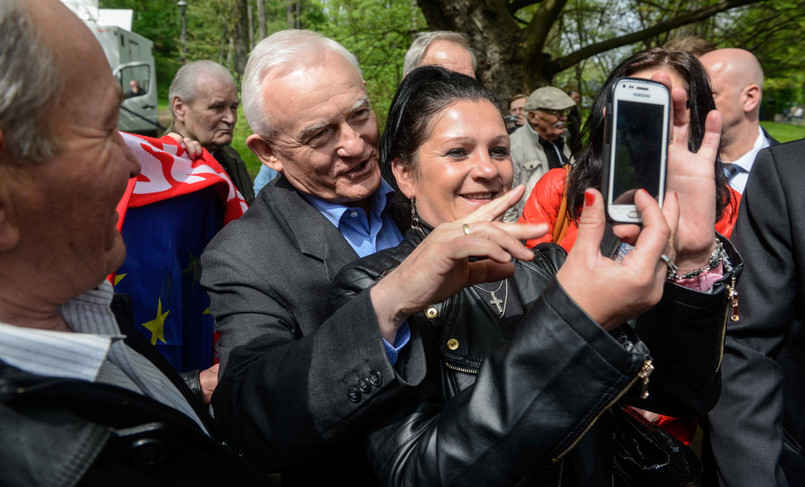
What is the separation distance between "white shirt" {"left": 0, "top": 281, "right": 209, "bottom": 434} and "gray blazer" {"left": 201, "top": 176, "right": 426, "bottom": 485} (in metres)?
0.18

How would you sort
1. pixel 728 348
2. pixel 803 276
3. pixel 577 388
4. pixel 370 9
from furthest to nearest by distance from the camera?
pixel 370 9 → pixel 728 348 → pixel 803 276 → pixel 577 388

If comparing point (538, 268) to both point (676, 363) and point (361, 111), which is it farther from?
point (361, 111)

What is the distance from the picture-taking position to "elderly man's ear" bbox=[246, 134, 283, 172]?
1.99 metres

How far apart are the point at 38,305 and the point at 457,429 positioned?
775 mm

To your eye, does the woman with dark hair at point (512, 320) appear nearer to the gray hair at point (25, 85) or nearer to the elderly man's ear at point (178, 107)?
the gray hair at point (25, 85)

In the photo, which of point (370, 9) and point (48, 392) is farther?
point (370, 9)

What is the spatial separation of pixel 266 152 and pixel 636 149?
1271 millimetres

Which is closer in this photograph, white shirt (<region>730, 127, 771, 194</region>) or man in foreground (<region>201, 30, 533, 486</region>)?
man in foreground (<region>201, 30, 533, 486</region>)

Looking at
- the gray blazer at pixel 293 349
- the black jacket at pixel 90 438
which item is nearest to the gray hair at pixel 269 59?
the gray blazer at pixel 293 349

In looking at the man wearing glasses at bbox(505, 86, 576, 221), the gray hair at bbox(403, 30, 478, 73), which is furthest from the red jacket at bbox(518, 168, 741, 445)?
the man wearing glasses at bbox(505, 86, 576, 221)

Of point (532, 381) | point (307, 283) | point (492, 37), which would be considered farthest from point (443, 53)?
point (492, 37)

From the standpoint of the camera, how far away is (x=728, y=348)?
176cm

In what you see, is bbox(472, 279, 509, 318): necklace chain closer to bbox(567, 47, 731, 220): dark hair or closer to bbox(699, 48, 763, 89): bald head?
bbox(567, 47, 731, 220): dark hair

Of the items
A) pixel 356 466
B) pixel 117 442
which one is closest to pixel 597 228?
pixel 117 442
